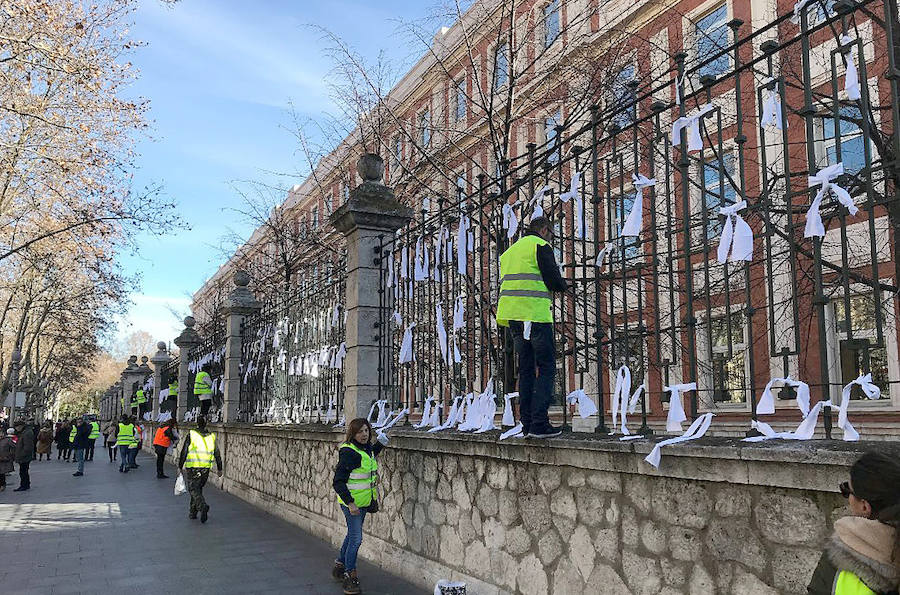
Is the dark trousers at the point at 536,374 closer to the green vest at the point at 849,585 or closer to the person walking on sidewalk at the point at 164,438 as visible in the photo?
the green vest at the point at 849,585

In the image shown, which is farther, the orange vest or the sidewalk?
the orange vest

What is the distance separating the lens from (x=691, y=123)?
4.44 meters

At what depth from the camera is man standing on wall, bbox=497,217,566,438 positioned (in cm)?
520

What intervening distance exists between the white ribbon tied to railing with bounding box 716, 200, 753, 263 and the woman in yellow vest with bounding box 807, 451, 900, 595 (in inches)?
74.8

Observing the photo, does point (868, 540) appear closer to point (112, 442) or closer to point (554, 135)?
point (554, 135)

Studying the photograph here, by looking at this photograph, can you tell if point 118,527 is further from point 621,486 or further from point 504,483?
point 621,486

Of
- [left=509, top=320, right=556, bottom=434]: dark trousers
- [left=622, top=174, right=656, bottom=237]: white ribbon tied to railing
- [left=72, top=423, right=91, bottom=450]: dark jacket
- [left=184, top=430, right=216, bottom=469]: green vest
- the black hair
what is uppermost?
[left=622, top=174, right=656, bottom=237]: white ribbon tied to railing

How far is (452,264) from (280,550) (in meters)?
3.97

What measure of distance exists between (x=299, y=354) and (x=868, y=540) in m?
9.47

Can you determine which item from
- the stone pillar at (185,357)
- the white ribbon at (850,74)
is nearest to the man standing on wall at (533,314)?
the white ribbon at (850,74)

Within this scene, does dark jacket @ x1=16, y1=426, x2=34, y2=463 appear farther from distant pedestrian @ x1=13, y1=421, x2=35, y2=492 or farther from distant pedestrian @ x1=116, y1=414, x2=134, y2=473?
distant pedestrian @ x1=116, y1=414, x2=134, y2=473

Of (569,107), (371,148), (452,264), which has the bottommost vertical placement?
(452,264)

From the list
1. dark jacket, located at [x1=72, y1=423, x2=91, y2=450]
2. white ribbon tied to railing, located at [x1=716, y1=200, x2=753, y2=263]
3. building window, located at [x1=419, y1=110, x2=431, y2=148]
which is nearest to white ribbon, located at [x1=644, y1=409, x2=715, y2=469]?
white ribbon tied to railing, located at [x1=716, y1=200, x2=753, y2=263]

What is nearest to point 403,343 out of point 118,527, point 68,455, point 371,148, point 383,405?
point 383,405
